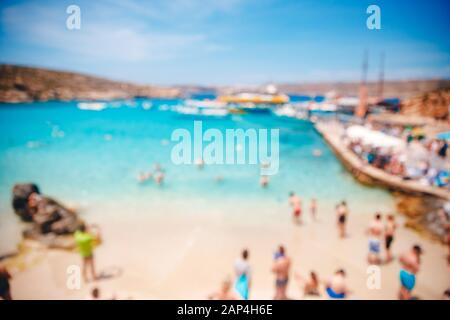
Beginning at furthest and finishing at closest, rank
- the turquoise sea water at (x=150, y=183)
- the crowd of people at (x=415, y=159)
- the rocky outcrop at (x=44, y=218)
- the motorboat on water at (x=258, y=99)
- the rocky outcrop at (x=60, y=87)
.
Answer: the motorboat on water at (x=258, y=99) → the rocky outcrop at (x=60, y=87) → the turquoise sea water at (x=150, y=183) → the crowd of people at (x=415, y=159) → the rocky outcrop at (x=44, y=218)

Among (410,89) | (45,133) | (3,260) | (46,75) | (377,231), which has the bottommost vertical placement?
(3,260)

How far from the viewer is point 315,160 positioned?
17.1m

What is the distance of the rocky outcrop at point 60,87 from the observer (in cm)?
2764

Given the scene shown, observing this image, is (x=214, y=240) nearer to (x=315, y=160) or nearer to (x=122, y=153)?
(x=315, y=160)

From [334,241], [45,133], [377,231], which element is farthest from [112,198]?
[45,133]

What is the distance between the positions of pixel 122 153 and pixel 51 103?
60957 millimetres

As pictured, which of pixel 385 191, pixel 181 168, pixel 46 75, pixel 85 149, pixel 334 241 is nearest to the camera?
pixel 334 241

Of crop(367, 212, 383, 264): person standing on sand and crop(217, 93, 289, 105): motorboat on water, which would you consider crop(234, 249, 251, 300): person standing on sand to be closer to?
crop(367, 212, 383, 264): person standing on sand

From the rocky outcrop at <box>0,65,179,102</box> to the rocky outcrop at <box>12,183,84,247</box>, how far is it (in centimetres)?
1994

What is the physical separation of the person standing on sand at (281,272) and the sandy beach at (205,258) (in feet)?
0.71

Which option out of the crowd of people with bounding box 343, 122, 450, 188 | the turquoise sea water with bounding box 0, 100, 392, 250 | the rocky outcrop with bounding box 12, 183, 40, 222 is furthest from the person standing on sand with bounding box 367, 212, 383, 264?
the rocky outcrop with bounding box 12, 183, 40, 222

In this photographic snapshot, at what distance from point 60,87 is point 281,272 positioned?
197 ft

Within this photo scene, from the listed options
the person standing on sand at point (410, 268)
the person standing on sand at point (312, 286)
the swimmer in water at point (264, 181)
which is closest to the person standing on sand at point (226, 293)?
the person standing on sand at point (312, 286)

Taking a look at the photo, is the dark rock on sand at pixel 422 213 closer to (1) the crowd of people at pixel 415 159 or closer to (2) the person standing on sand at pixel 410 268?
(1) the crowd of people at pixel 415 159
